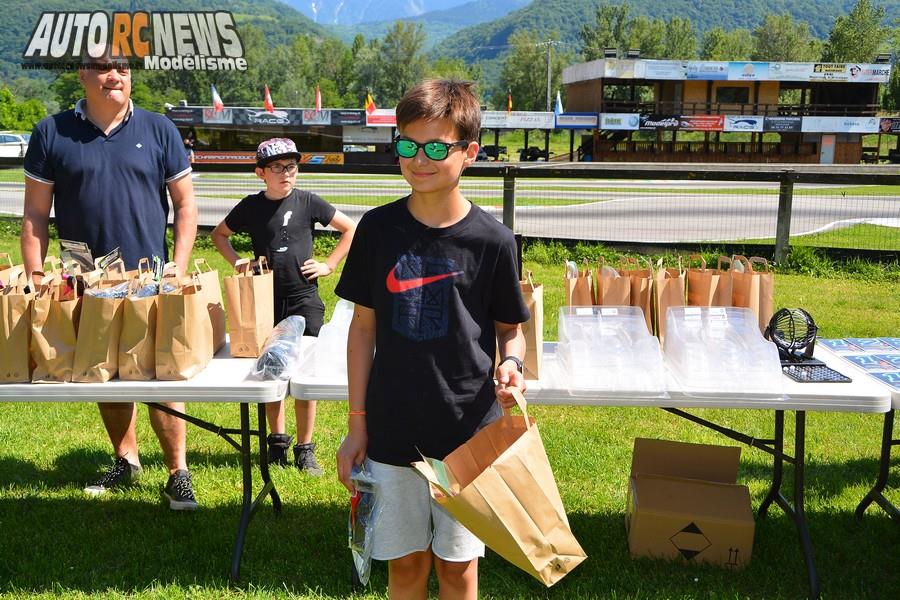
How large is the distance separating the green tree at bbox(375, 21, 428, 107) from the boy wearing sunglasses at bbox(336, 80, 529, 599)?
9587 centimetres

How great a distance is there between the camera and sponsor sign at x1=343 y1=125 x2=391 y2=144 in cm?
4284

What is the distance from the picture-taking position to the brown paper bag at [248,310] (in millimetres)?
3258

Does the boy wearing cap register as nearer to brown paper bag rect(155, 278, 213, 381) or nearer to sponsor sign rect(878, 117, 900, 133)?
brown paper bag rect(155, 278, 213, 381)

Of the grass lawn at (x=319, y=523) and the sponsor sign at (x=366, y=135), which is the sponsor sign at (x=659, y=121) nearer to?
the sponsor sign at (x=366, y=135)

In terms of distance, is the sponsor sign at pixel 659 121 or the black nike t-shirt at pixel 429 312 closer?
the black nike t-shirt at pixel 429 312

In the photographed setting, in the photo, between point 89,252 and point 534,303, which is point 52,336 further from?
point 534,303

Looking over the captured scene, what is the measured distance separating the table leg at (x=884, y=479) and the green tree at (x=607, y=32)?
105634 mm

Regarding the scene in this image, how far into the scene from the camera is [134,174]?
11.8ft

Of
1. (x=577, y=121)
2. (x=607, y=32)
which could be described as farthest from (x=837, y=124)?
(x=607, y=32)

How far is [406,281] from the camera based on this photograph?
2.16 m

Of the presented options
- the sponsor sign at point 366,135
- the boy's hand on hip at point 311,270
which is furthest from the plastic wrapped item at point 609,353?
the sponsor sign at point 366,135

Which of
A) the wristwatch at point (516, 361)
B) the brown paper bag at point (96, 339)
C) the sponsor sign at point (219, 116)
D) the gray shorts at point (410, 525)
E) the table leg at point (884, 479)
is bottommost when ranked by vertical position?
the table leg at point (884, 479)

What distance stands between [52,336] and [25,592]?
1034mm

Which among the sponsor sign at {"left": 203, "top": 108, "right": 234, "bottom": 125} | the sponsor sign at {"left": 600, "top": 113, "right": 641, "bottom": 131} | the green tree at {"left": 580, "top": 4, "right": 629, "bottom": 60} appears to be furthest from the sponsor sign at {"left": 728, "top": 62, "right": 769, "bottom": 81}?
the green tree at {"left": 580, "top": 4, "right": 629, "bottom": 60}
